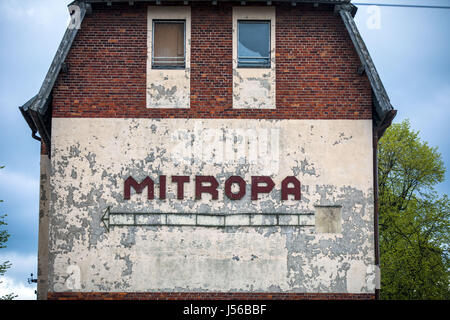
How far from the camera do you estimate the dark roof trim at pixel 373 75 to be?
15211 mm

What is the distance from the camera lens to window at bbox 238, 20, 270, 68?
16.0m

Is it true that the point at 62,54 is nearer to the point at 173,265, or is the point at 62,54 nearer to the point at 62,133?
the point at 62,133

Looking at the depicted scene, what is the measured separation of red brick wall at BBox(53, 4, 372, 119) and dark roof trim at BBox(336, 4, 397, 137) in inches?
13.7

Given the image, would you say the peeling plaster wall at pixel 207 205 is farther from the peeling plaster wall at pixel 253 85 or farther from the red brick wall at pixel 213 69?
the peeling plaster wall at pixel 253 85

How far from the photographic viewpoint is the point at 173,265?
1515 centimetres

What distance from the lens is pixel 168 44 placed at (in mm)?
16094

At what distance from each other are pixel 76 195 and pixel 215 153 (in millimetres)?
3557

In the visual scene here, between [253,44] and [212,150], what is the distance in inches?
117

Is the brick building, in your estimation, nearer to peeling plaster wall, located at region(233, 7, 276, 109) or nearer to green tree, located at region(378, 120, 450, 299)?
peeling plaster wall, located at region(233, 7, 276, 109)

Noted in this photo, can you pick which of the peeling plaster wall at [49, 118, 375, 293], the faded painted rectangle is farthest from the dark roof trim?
the faded painted rectangle

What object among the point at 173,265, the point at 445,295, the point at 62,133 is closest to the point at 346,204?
the point at 173,265

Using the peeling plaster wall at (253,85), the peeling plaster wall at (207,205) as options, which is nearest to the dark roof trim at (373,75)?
the peeling plaster wall at (207,205)

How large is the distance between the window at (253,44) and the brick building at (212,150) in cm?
4
